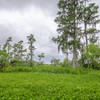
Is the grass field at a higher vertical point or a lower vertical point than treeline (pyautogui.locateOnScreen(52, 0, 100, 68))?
lower

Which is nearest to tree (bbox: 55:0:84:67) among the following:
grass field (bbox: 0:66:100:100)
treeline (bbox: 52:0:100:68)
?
treeline (bbox: 52:0:100:68)

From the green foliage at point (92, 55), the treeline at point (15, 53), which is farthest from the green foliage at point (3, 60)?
the green foliage at point (92, 55)

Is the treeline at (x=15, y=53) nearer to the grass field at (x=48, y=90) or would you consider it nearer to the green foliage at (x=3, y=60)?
the green foliage at (x=3, y=60)

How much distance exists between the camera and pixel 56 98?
4465 millimetres

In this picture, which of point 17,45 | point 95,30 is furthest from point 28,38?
point 95,30

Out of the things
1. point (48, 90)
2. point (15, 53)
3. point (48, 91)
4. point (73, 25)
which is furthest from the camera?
point (15, 53)

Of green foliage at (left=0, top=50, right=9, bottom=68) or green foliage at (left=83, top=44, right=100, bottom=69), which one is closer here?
green foliage at (left=0, top=50, right=9, bottom=68)

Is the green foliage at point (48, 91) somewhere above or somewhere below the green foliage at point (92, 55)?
below

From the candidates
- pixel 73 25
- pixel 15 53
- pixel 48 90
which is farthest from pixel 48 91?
pixel 15 53

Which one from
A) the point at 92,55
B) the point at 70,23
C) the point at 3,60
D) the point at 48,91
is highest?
the point at 70,23

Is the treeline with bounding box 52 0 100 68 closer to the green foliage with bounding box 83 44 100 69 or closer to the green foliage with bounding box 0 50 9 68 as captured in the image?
the green foliage with bounding box 83 44 100 69

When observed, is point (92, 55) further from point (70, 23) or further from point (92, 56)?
point (70, 23)

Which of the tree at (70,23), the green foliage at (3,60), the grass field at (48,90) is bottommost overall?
the grass field at (48,90)

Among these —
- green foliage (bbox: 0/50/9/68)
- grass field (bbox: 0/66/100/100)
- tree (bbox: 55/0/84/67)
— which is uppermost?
tree (bbox: 55/0/84/67)
